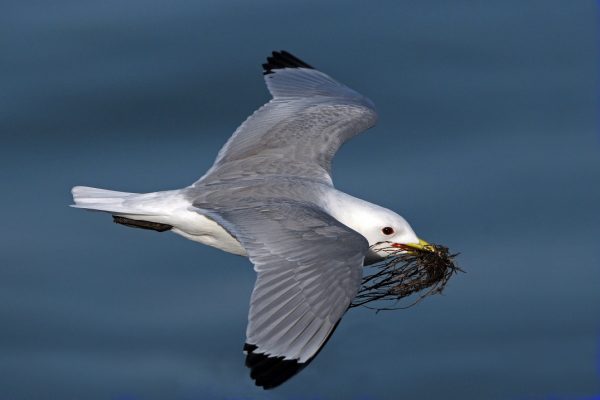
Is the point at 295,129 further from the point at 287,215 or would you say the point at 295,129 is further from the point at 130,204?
the point at 287,215

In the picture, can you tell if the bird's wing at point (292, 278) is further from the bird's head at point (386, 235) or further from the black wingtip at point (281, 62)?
the black wingtip at point (281, 62)

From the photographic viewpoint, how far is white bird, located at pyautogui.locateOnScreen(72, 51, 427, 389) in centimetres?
750

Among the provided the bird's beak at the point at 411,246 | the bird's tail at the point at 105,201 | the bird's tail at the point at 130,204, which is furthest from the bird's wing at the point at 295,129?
the bird's beak at the point at 411,246

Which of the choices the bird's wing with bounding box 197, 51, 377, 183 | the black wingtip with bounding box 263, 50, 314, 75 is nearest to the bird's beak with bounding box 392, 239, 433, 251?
the bird's wing with bounding box 197, 51, 377, 183

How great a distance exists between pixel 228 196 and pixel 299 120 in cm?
147

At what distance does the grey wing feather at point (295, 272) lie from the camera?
7445 mm

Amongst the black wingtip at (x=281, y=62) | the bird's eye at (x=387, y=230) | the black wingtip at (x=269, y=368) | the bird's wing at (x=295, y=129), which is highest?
the black wingtip at (x=281, y=62)

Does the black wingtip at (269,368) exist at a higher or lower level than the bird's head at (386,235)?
lower

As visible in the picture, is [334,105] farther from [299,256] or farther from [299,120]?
[299,256]

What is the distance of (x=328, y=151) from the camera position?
9.77 m

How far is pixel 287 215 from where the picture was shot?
26.8 ft

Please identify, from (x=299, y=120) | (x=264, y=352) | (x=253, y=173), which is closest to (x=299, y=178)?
(x=253, y=173)

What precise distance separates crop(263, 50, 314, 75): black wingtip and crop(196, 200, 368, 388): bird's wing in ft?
9.53

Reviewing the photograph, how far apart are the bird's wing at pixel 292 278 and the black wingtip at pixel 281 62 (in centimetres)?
290
